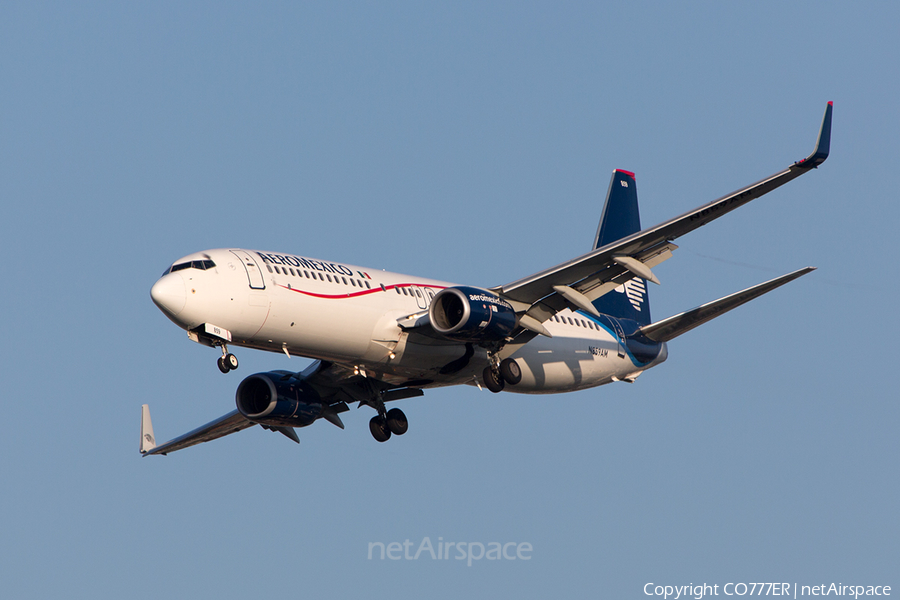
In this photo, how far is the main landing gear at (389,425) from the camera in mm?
39531

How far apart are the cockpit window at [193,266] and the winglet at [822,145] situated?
1686cm

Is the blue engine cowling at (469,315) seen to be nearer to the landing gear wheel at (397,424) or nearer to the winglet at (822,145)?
the landing gear wheel at (397,424)

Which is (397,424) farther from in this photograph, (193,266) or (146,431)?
(146,431)

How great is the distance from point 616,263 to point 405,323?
266 inches

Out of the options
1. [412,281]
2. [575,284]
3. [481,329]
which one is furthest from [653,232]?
[412,281]

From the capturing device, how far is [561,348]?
40156 millimetres

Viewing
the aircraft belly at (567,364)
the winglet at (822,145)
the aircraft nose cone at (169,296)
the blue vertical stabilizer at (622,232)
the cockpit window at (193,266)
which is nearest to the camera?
the winglet at (822,145)

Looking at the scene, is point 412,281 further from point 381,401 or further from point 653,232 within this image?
point 653,232

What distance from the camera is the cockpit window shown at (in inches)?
1262

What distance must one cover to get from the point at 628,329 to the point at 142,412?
65.8ft

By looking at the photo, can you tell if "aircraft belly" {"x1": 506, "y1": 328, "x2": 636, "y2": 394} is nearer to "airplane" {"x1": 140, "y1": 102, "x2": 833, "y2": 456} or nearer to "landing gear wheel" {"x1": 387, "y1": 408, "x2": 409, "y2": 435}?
"airplane" {"x1": 140, "y1": 102, "x2": 833, "y2": 456}

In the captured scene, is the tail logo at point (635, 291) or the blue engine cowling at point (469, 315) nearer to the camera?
the blue engine cowling at point (469, 315)

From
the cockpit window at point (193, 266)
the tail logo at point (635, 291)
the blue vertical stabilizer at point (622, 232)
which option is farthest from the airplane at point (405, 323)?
the tail logo at point (635, 291)

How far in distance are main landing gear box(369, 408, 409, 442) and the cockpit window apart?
398 inches
